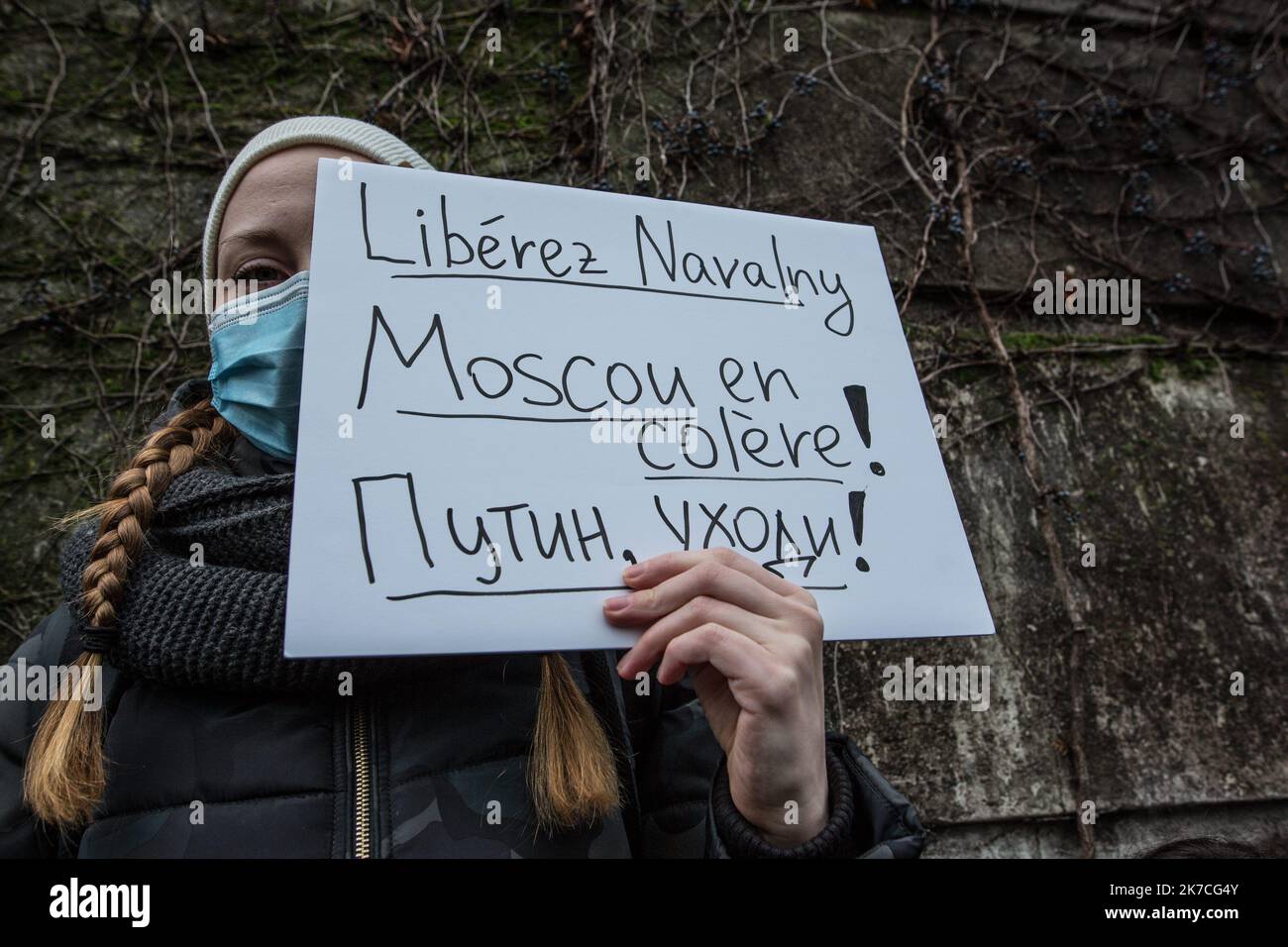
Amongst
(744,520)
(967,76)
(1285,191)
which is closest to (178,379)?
(744,520)

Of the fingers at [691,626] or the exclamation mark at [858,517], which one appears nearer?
the fingers at [691,626]

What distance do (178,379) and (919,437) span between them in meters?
1.79

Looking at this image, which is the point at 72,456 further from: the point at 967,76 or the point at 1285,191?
the point at 1285,191

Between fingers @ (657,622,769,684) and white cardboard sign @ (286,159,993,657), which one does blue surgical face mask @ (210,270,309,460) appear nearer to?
white cardboard sign @ (286,159,993,657)

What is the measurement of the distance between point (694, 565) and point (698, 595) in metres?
0.03

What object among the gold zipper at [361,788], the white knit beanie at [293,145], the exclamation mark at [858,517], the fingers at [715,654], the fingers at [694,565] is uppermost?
the white knit beanie at [293,145]

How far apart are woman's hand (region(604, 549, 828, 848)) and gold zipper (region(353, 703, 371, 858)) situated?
1.17 ft

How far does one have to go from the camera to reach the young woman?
32.4 inches

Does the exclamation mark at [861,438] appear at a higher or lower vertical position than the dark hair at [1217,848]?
higher

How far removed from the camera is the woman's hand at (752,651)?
0.79 m

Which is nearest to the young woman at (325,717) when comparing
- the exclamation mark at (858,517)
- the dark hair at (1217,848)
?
the exclamation mark at (858,517)

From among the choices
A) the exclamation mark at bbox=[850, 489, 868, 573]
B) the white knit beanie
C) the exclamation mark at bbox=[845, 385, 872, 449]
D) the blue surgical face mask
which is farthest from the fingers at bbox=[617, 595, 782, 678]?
the white knit beanie

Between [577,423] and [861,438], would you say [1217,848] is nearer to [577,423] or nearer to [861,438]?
[861,438]

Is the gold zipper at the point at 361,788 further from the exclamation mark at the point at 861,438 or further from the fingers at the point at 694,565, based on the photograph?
the exclamation mark at the point at 861,438
